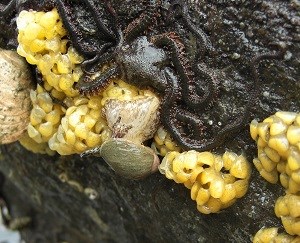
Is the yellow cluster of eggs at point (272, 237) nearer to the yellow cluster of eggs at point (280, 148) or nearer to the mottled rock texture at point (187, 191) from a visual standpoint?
the mottled rock texture at point (187, 191)

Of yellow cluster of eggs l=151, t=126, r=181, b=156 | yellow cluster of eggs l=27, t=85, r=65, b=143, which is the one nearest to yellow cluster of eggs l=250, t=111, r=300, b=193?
yellow cluster of eggs l=151, t=126, r=181, b=156

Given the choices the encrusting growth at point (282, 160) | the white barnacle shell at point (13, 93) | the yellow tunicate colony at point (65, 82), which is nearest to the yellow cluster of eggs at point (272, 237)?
the encrusting growth at point (282, 160)

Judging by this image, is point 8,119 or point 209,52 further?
point 8,119

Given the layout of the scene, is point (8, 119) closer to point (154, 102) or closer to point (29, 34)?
point (29, 34)

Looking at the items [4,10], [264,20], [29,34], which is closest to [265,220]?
[264,20]

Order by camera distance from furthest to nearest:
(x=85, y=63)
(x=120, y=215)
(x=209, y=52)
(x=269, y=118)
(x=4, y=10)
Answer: (x=120, y=215) → (x=4, y=10) → (x=85, y=63) → (x=209, y=52) → (x=269, y=118)

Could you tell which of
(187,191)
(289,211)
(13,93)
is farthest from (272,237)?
(13,93)
